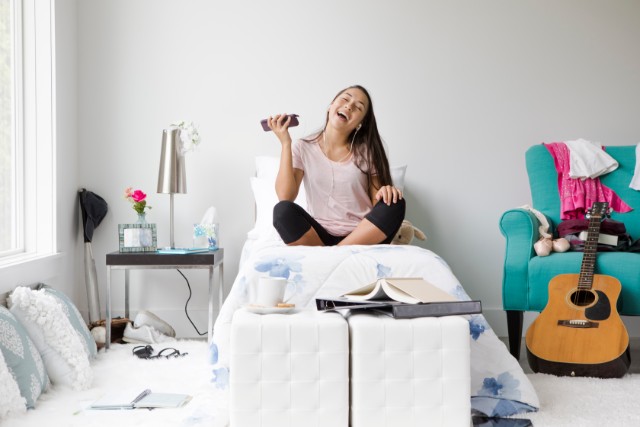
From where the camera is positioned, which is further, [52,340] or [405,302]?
[52,340]

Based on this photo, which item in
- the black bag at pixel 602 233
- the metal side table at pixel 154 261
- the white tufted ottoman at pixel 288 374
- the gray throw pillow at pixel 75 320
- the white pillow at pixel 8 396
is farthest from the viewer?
the metal side table at pixel 154 261

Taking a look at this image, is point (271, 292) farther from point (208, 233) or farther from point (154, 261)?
point (208, 233)

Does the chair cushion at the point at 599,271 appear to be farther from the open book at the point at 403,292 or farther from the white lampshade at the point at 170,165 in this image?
the white lampshade at the point at 170,165

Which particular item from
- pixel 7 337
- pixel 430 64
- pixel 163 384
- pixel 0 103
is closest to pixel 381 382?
pixel 163 384

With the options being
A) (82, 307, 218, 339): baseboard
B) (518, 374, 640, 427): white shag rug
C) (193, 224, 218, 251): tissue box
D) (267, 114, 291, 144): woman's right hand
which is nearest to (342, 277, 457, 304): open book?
(518, 374, 640, 427): white shag rug

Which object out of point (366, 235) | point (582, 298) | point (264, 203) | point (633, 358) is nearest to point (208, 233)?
point (264, 203)

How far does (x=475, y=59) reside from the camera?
389cm

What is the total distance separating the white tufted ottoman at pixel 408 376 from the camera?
1767 millimetres

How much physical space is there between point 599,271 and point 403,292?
4.58ft

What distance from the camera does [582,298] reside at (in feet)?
9.44

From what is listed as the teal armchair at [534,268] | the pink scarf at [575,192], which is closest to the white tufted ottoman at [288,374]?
the teal armchair at [534,268]

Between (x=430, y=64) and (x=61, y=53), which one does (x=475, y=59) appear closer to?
(x=430, y=64)

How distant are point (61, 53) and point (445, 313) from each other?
2.57 m

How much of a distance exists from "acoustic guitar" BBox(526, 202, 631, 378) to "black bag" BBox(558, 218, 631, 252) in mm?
143
